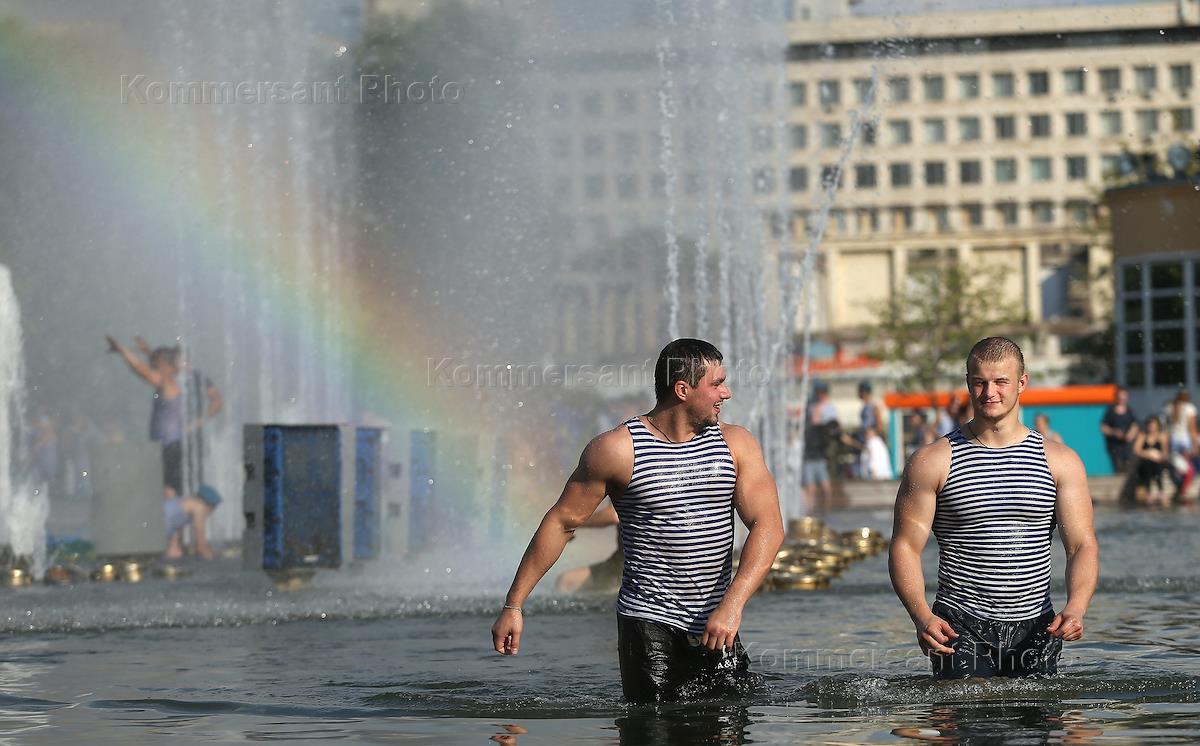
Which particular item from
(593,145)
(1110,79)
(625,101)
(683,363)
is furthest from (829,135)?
(683,363)

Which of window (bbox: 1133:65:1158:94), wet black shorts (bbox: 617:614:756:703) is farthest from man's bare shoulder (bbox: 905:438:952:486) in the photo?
window (bbox: 1133:65:1158:94)

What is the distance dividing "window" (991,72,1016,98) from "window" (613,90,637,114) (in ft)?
243

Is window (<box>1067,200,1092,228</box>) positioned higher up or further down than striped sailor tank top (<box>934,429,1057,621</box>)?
higher up

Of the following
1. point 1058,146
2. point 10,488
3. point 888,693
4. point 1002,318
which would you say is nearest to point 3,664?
point 888,693

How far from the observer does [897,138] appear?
315 feet

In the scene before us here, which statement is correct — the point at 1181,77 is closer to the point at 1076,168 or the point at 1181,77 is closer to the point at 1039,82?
the point at 1039,82

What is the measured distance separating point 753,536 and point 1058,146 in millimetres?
91166

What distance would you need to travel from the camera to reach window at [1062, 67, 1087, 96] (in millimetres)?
92062

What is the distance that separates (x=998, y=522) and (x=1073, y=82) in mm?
89563

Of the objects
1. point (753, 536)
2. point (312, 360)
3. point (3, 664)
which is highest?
point (312, 360)

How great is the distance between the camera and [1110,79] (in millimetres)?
93438

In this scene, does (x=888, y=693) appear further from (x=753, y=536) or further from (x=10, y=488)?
(x=10, y=488)

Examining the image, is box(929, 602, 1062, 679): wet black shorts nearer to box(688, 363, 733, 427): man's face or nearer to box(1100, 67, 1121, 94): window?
box(688, 363, 733, 427): man's face

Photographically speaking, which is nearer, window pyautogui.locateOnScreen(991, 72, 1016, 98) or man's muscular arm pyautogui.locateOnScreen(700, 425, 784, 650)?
man's muscular arm pyautogui.locateOnScreen(700, 425, 784, 650)
